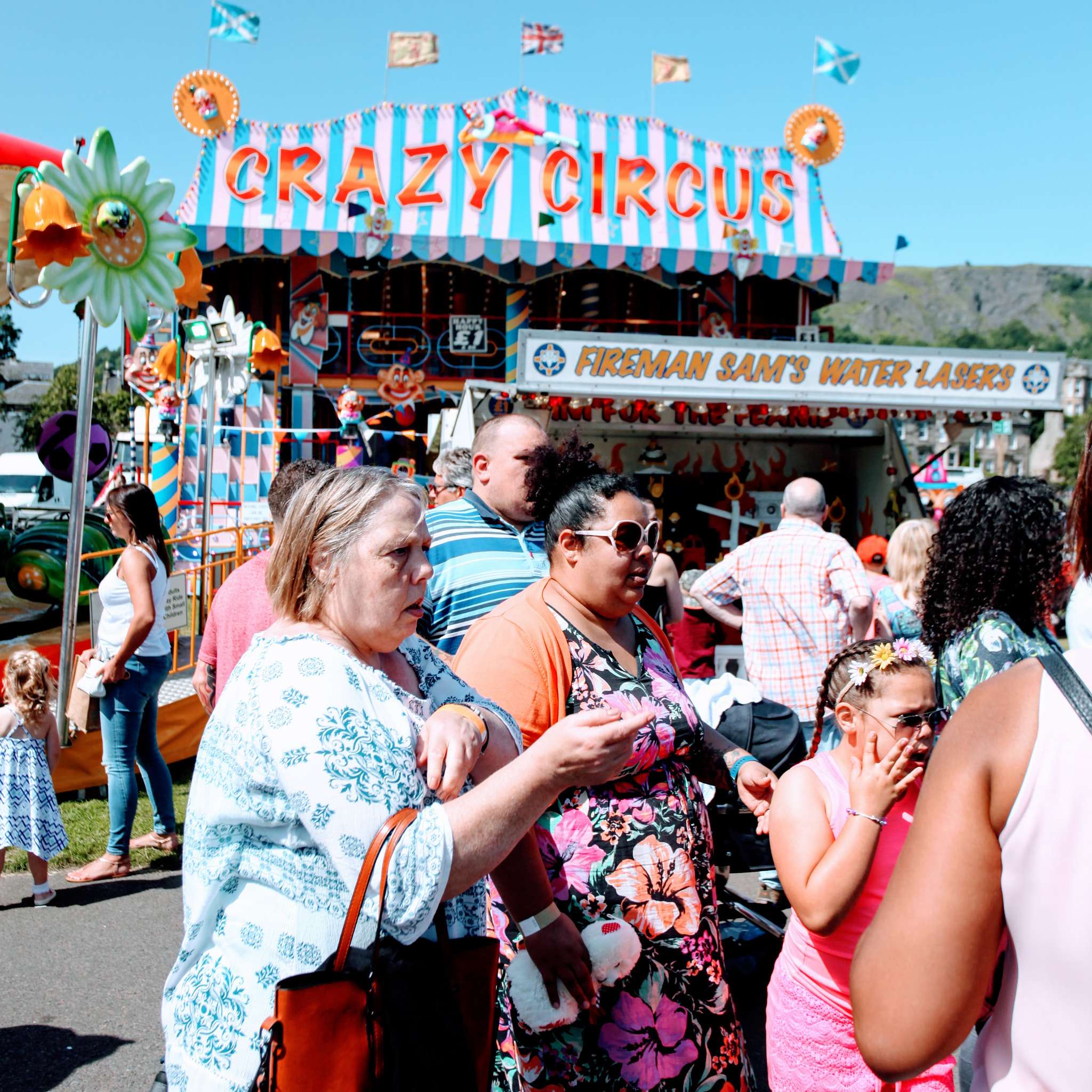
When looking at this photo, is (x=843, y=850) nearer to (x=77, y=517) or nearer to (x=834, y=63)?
(x=77, y=517)

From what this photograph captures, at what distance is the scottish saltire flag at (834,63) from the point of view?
59.1 ft

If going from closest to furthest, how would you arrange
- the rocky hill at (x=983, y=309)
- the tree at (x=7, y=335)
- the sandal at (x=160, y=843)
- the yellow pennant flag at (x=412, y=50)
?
the sandal at (x=160, y=843), the yellow pennant flag at (x=412, y=50), the tree at (x=7, y=335), the rocky hill at (x=983, y=309)

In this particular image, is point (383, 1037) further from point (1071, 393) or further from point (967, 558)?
point (1071, 393)

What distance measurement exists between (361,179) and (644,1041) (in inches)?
622

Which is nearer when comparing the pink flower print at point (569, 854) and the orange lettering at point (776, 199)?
the pink flower print at point (569, 854)

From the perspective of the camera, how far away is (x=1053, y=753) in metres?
0.96

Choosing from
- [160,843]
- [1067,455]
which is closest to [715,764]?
[160,843]

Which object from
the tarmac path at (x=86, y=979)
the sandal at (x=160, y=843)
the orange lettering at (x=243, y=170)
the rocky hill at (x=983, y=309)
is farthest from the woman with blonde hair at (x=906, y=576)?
the rocky hill at (x=983, y=309)

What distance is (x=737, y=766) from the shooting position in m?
2.27

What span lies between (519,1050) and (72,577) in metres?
4.20

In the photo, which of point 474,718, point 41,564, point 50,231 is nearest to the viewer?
point 474,718

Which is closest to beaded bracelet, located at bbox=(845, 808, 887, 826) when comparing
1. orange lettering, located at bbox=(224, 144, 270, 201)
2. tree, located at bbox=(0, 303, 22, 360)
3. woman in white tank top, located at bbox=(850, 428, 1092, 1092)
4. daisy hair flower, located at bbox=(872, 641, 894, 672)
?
daisy hair flower, located at bbox=(872, 641, 894, 672)

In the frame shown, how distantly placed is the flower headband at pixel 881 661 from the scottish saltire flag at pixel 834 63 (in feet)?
61.0

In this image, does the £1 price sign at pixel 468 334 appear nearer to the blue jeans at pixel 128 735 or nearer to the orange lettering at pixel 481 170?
the orange lettering at pixel 481 170
